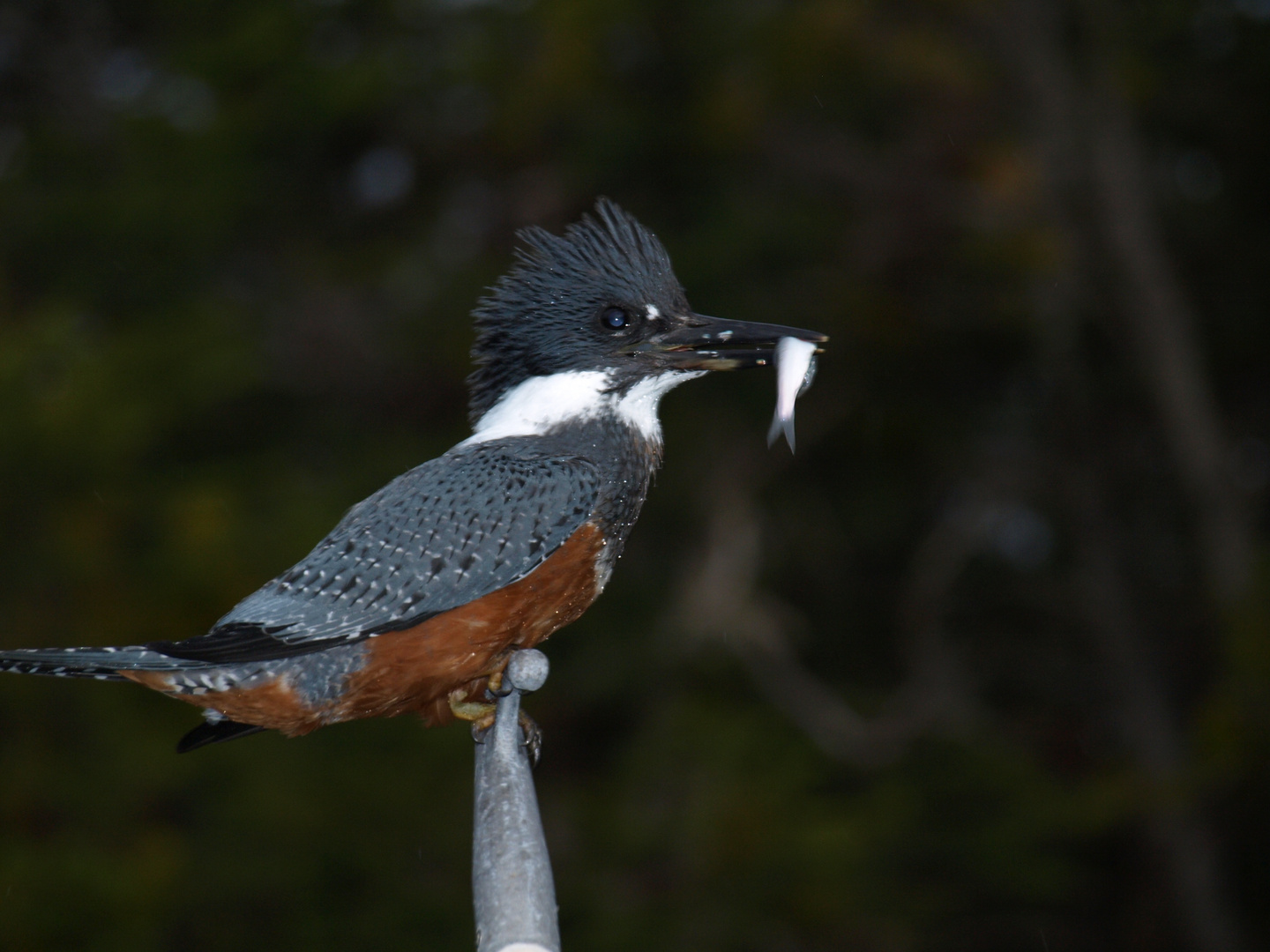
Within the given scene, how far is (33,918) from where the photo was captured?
15.6ft

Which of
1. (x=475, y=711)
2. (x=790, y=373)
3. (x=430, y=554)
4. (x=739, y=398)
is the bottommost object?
→ (x=475, y=711)

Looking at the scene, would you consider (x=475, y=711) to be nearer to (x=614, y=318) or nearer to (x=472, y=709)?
(x=472, y=709)

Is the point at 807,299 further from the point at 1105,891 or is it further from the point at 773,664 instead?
the point at 1105,891

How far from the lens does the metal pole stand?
62.7 inches

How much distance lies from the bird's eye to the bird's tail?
905 millimetres

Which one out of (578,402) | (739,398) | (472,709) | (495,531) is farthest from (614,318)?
(739,398)

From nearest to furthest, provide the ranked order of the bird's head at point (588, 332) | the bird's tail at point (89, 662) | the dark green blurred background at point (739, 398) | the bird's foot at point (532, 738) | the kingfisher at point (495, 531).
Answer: the bird's tail at point (89, 662)
the kingfisher at point (495, 531)
the bird's head at point (588, 332)
the bird's foot at point (532, 738)
the dark green blurred background at point (739, 398)

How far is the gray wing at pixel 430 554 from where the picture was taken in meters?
2.06

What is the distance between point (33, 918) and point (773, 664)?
4685 millimetres

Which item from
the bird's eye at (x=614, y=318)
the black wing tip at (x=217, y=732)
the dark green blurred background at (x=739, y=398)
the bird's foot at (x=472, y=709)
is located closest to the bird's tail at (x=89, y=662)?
the black wing tip at (x=217, y=732)

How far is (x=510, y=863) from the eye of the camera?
1651mm

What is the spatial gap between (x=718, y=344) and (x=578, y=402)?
0.28 m

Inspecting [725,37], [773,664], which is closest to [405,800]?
[773,664]

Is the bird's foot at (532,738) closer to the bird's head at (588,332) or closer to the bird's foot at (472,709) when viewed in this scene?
the bird's foot at (472,709)
